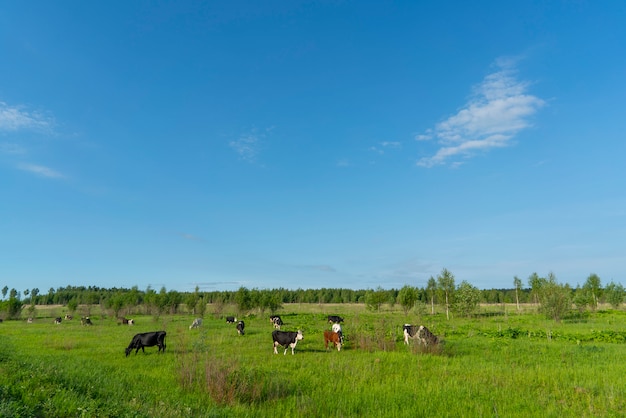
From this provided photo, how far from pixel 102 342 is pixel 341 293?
127788 mm

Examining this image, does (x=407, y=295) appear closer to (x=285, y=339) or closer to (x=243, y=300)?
(x=243, y=300)

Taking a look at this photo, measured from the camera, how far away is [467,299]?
49.5 m

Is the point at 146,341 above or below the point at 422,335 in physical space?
below

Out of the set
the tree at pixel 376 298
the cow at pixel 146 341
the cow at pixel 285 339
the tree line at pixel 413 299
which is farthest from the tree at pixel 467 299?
the cow at pixel 146 341

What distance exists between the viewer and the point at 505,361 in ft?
50.8

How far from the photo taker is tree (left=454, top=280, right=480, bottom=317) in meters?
49.3

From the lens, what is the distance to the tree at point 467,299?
4928 cm

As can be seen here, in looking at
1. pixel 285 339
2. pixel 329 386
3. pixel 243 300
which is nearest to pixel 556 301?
pixel 285 339

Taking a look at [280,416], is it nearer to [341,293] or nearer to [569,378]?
[569,378]

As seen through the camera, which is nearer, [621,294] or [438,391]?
[438,391]

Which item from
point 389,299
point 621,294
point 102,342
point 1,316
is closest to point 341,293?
point 389,299

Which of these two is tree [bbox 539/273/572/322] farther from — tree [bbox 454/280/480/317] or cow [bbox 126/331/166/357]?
cow [bbox 126/331/166/357]

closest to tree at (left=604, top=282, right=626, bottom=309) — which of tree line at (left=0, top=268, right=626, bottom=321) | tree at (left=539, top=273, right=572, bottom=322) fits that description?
tree line at (left=0, top=268, right=626, bottom=321)

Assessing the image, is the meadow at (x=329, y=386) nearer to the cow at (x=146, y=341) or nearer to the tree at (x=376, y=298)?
the cow at (x=146, y=341)
